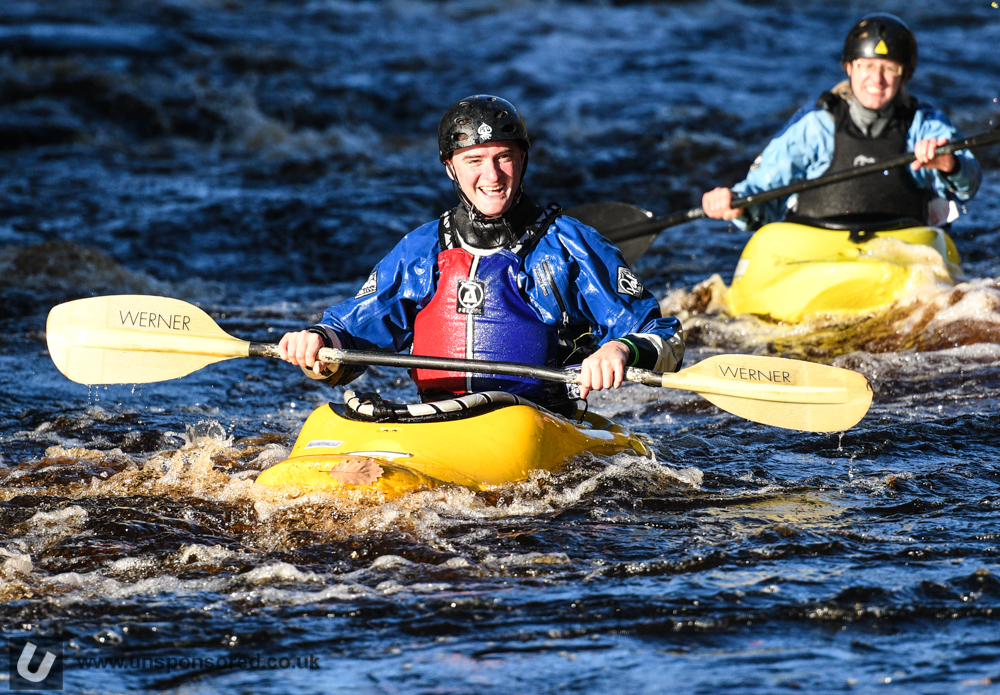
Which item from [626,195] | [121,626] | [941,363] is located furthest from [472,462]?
[626,195]

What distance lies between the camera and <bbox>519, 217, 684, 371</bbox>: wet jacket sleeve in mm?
4152

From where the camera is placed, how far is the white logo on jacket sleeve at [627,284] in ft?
13.6

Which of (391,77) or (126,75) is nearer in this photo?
(126,75)

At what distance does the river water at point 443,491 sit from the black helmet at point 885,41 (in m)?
1.22

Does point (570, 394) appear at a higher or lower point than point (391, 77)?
lower

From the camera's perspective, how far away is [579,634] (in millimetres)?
3098

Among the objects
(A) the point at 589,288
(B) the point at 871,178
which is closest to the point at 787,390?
(A) the point at 589,288

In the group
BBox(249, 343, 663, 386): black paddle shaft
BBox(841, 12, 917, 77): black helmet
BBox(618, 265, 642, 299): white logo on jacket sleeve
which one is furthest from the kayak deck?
BBox(841, 12, 917, 77): black helmet

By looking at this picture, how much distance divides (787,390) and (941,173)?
2.89m

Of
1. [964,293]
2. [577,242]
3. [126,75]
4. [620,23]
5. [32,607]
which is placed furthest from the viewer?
[620,23]

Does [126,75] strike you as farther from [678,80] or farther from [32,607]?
[32,607]

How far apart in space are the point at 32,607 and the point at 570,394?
191 centimetres

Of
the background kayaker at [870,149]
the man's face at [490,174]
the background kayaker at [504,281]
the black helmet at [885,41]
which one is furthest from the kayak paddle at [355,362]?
the black helmet at [885,41]

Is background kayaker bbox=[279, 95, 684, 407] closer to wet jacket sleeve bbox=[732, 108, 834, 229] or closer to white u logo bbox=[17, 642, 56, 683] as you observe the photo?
white u logo bbox=[17, 642, 56, 683]
